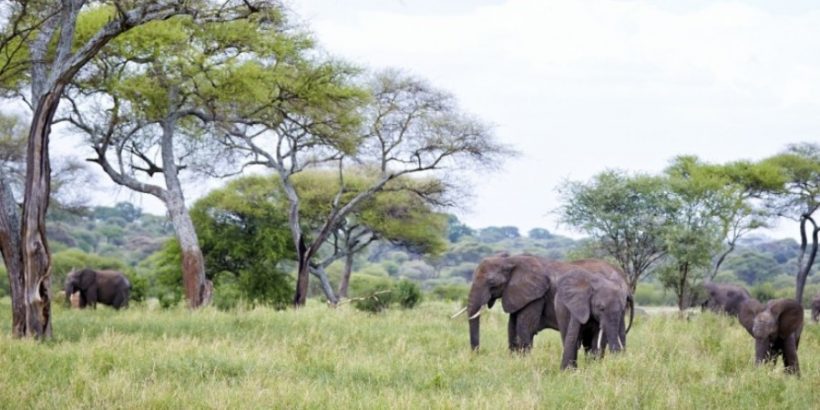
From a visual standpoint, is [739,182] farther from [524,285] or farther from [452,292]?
[524,285]

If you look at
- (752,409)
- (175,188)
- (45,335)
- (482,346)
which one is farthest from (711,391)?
(175,188)

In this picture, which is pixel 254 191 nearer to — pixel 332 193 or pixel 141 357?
pixel 332 193

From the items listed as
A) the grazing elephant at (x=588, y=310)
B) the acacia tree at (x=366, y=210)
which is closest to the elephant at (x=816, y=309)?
the acacia tree at (x=366, y=210)

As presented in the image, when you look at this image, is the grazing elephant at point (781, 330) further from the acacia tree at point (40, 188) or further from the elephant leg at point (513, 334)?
the acacia tree at point (40, 188)

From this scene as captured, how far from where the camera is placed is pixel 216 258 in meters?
35.8

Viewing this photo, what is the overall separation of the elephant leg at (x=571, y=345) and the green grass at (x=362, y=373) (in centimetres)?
20

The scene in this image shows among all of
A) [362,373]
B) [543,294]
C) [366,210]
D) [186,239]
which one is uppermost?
[366,210]

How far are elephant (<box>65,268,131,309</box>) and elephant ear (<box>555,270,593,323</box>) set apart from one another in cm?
1626

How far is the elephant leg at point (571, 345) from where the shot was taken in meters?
11.8

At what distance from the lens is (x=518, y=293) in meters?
13.9

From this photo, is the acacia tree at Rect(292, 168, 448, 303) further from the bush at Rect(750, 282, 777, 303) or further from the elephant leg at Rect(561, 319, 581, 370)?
the elephant leg at Rect(561, 319, 581, 370)

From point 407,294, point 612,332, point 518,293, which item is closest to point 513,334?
point 518,293

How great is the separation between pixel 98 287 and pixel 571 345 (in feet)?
55.9

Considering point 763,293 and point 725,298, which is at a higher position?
point 725,298
